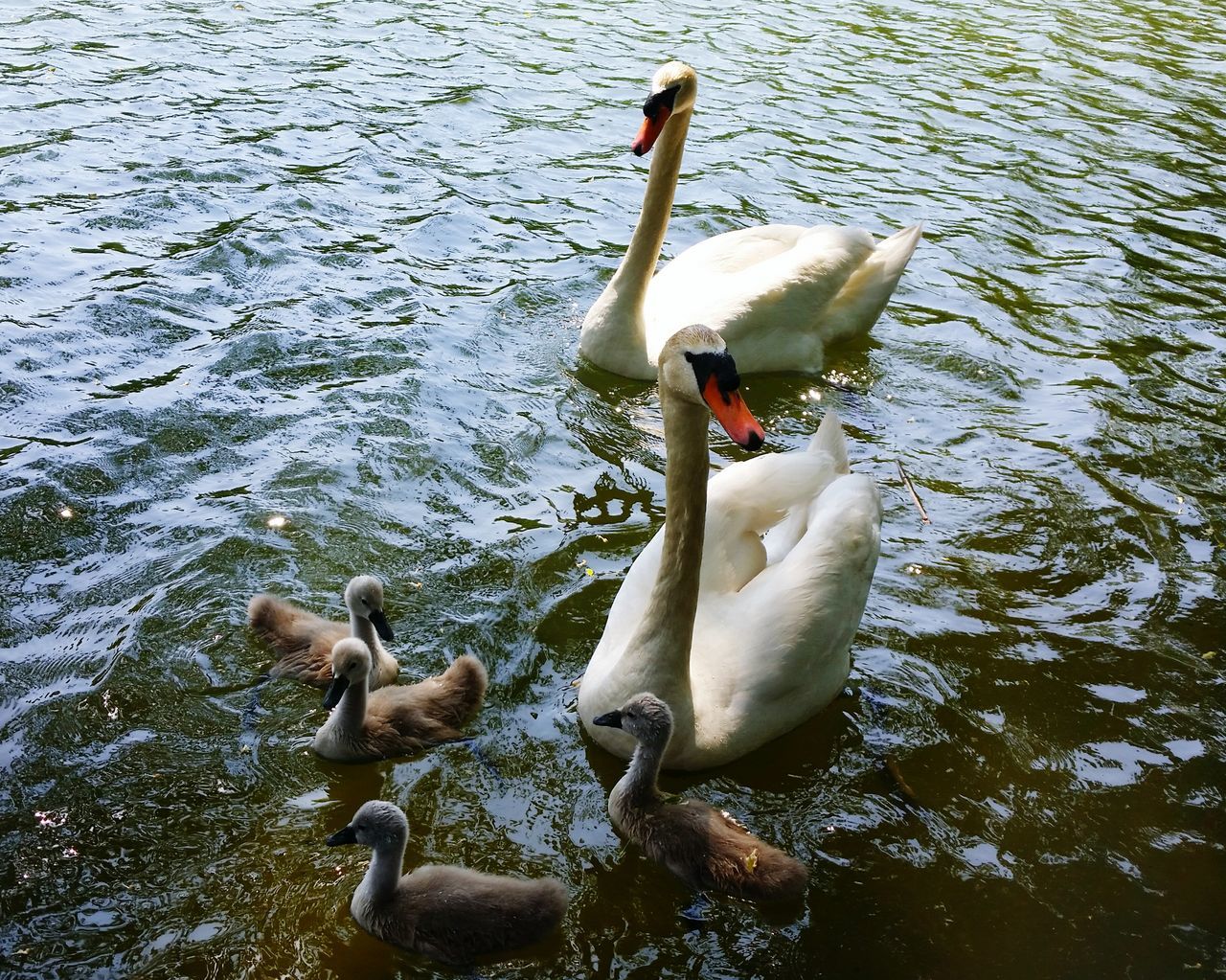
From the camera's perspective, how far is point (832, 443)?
6.02m

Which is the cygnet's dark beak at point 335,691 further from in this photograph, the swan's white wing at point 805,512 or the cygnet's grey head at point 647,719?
the swan's white wing at point 805,512

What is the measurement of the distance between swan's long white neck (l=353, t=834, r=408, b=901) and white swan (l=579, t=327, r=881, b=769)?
1119 millimetres

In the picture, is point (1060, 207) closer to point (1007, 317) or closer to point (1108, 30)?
point (1007, 317)

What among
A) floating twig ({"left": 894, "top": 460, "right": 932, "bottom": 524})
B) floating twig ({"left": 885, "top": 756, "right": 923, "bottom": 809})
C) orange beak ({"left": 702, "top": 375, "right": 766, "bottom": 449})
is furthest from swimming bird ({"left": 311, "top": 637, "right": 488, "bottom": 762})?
floating twig ({"left": 894, "top": 460, "right": 932, "bottom": 524})

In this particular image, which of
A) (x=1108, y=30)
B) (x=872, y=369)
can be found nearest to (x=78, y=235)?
(x=872, y=369)

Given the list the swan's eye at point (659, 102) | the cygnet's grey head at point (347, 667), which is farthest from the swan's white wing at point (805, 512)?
the swan's eye at point (659, 102)

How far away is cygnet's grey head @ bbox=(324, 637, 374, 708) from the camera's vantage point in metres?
4.79

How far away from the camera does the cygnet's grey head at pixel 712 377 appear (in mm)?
4684

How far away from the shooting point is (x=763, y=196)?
11234 millimetres

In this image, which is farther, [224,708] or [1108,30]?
[1108,30]

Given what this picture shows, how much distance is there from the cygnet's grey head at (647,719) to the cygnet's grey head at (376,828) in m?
0.93

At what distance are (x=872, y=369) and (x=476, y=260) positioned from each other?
3.07 m

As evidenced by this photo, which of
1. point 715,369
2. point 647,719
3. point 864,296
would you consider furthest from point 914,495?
point 647,719

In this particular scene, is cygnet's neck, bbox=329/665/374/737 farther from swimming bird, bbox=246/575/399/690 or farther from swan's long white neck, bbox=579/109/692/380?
swan's long white neck, bbox=579/109/692/380
